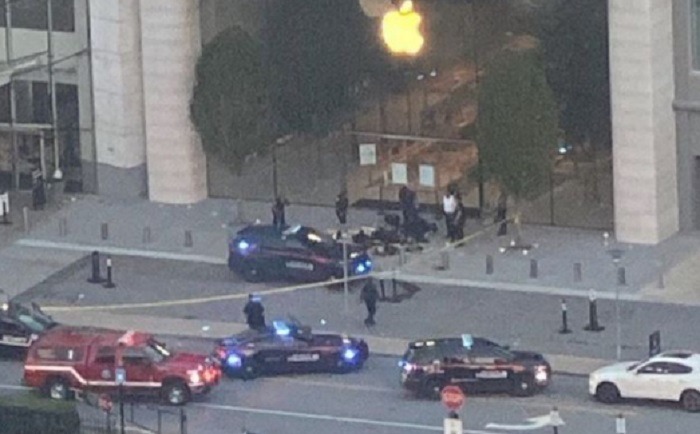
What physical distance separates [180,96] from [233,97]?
101 inches

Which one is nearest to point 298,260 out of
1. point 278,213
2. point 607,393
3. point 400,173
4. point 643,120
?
point 278,213

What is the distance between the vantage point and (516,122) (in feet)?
228

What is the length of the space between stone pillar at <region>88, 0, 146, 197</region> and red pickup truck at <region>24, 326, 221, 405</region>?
17431 millimetres

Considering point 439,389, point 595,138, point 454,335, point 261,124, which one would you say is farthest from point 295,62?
point 439,389

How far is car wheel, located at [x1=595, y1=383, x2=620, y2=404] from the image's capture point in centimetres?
5828

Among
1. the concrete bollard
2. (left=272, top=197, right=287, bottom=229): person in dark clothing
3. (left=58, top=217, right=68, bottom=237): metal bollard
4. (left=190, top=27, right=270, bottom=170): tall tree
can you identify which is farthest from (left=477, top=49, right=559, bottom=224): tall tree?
(left=58, top=217, right=68, bottom=237): metal bollard

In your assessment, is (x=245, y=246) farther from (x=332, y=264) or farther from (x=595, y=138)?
(x=595, y=138)

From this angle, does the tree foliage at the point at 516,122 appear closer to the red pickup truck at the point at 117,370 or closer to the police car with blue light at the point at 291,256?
the police car with blue light at the point at 291,256

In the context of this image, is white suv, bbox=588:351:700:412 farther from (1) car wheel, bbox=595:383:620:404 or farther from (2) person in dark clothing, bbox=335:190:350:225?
(2) person in dark clothing, bbox=335:190:350:225

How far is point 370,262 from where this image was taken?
68.4m

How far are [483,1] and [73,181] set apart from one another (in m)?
12.5

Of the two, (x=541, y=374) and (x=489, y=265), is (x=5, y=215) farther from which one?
(x=541, y=374)

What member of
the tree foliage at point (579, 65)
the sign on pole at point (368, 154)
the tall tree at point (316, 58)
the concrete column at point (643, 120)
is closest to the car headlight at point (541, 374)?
the concrete column at point (643, 120)

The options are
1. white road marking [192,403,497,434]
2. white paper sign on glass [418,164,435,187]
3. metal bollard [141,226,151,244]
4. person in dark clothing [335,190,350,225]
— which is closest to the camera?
white road marking [192,403,497,434]
